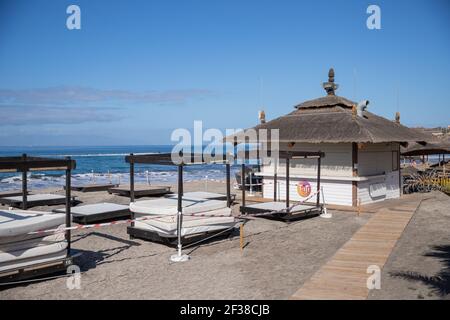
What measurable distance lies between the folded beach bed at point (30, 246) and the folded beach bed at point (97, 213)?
18.0ft

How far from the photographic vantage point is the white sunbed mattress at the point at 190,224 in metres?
10.6

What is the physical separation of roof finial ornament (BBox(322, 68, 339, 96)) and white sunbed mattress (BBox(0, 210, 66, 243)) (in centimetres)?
1661

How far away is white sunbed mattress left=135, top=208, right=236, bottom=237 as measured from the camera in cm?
1062

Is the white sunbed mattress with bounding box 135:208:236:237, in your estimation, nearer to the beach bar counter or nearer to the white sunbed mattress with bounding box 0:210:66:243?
the white sunbed mattress with bounding box 0:210:66:243

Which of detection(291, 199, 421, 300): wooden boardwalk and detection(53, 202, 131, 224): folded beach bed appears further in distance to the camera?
detection(53, 202, 131, 224): folded beach bed

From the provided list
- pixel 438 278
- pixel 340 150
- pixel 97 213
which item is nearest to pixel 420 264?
pixel 438 278

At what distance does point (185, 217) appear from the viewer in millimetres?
10875

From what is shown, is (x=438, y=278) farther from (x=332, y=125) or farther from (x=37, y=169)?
(x=332, y=125)

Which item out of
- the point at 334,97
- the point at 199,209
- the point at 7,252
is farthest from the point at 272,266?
the point at 334,97

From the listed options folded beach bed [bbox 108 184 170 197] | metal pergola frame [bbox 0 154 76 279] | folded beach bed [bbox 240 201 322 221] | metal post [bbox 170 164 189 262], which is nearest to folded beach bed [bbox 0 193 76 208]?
folded beach bed [bbox 108 184 170 197]

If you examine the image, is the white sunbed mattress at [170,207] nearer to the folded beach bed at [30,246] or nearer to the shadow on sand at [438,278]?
the folded beach bed at [30,246]

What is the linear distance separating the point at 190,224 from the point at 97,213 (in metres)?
5.10

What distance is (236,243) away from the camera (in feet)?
37.1

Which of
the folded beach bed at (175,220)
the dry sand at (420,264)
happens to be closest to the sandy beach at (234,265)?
the dry sand at (420,264)
